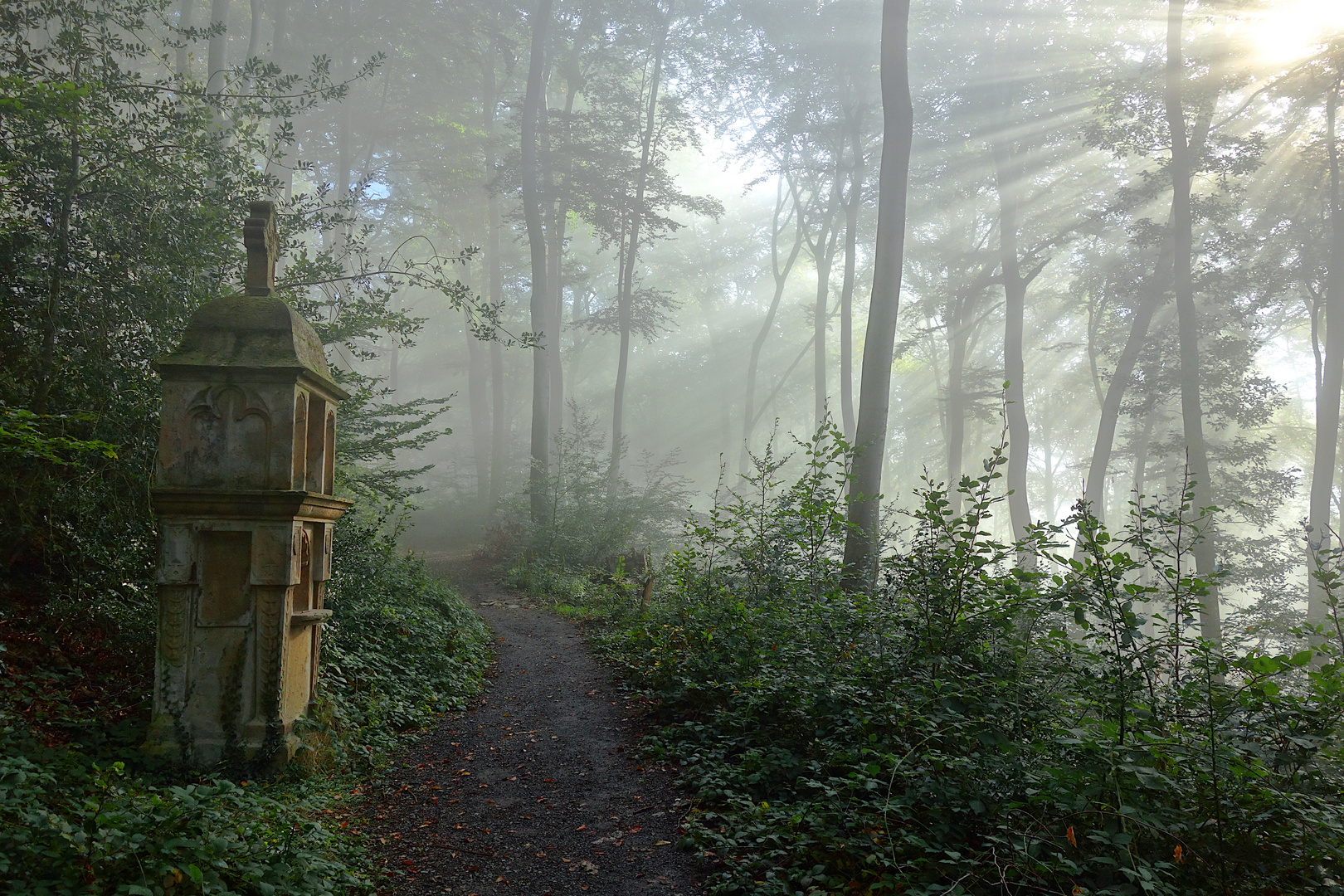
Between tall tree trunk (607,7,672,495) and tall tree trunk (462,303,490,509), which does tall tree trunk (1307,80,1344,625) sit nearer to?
tall tree trunk (607,7,672,495)

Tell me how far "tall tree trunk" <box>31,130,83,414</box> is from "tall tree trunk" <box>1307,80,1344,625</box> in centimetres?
2120

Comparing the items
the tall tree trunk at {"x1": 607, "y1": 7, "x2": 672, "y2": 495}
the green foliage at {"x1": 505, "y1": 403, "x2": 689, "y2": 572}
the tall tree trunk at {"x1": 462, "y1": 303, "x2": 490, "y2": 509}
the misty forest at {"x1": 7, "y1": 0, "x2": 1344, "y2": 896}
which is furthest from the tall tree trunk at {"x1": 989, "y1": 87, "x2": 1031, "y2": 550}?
the tall tree trunk at {"x1": 462, "y1": 303, "x2": 490, "y2": 509}

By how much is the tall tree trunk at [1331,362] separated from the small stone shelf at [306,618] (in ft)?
62.5

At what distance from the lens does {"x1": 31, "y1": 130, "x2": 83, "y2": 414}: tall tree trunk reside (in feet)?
17.8

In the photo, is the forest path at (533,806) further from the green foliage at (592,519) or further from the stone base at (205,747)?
the green foliage at (592,519)

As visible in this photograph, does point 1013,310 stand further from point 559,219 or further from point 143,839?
point 143,839

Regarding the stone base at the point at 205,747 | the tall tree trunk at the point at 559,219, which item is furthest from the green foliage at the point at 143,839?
the tall tree trunk at the point at 559,219

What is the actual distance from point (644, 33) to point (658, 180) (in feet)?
15.3

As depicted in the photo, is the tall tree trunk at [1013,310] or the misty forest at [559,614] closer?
the misty forest at [559,614]

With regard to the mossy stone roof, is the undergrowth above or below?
below

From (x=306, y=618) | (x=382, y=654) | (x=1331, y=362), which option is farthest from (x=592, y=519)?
(x=1331, y=362)

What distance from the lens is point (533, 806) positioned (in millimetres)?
4617

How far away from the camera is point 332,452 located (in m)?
5.61

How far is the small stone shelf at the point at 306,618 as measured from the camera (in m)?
4.77
